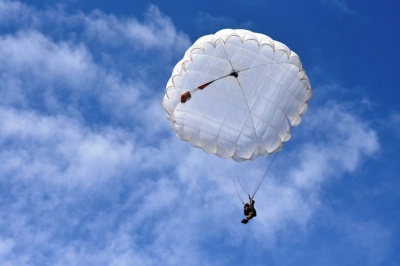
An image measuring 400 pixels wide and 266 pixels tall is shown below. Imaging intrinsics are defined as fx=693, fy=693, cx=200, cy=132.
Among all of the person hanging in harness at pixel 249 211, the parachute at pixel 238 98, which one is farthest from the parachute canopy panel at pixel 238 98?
the person hanging in harness at pixel 249 211

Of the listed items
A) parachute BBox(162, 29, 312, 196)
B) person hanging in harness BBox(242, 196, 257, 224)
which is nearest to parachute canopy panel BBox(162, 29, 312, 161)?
parachute BBox(162, 29, 312, 196)

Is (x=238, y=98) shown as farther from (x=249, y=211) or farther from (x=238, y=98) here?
(x=249, y=211)

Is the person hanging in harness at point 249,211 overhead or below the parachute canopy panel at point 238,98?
below

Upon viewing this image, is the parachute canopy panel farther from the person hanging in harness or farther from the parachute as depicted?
the person hanging in harness

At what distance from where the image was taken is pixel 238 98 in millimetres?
33906

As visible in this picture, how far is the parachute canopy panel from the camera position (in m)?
33.1

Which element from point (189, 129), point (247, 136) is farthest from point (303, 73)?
point (189, 129)

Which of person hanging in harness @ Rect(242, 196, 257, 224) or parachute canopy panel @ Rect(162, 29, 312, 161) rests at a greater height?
parachute canopy panel @ Rect(162, 29, 312, 161)

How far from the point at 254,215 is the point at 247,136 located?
410 cm

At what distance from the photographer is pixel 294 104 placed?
1339 inches

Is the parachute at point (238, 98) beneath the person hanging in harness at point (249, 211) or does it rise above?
above

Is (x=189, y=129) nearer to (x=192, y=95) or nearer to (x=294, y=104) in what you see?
(x=192, y=95)

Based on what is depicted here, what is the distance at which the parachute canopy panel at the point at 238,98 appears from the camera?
3306 cm

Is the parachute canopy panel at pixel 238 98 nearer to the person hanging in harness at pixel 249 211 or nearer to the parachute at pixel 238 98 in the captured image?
the parachute at pixel 238 98
